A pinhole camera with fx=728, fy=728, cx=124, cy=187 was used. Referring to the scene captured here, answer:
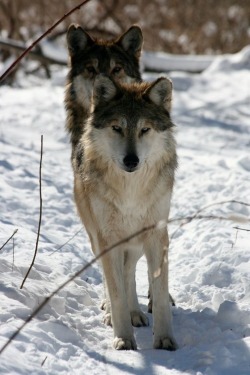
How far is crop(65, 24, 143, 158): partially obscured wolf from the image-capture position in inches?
266

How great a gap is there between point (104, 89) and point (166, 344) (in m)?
1.87

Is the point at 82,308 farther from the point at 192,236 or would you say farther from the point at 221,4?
the point at 221,4

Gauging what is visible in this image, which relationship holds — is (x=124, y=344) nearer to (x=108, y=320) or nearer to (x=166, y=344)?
(x=166, y=344)

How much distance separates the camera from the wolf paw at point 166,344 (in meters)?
4.93

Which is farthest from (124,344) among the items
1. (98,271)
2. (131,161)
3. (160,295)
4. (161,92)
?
(161,92)

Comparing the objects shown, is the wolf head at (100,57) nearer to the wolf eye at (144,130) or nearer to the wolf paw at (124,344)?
the wolf eye at (144,130)

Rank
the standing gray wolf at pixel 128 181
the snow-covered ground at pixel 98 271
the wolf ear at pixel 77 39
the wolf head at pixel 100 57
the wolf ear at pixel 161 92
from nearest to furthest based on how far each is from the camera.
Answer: the snow-covered ground at pixel 98 271
the standing gray wolf at pixel 128 181
the wolf ear at pixel 161 92
the wolf head at pixel 100 57
the wolf ear at pixel 77 39

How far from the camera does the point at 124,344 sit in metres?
4.92

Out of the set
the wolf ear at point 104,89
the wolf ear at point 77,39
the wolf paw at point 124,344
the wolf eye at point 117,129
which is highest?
the wolf ear at point 77,39

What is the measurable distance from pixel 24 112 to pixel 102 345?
7739mm

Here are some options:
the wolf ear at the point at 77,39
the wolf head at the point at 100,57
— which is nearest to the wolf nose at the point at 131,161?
the wolf head at the point at 100,57

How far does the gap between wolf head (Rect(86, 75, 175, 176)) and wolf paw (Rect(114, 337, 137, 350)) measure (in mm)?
1157

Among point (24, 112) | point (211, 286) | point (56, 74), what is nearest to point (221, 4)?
point (56, 74)

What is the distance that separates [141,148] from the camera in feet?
16.5
